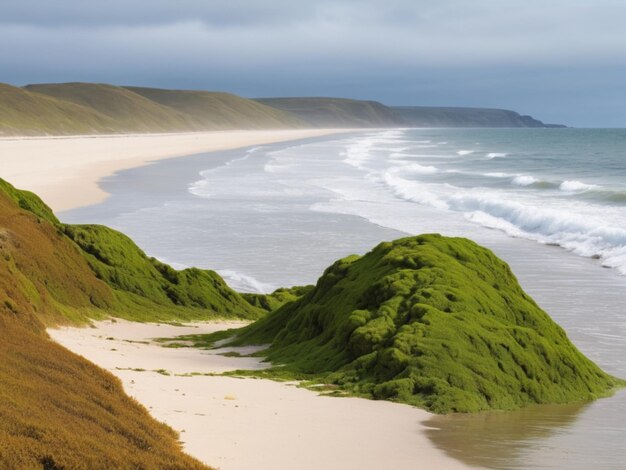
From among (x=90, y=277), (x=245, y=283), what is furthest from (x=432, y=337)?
(x=245, y=283)

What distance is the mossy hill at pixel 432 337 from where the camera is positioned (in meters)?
11.4

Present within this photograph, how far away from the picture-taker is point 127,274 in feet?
63.3

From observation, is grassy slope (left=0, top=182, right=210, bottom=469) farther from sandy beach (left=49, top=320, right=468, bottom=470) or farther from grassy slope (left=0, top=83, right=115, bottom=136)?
grassy slope (left=0, top=83, right=115, bottom=136)

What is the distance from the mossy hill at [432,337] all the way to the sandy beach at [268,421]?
746mm

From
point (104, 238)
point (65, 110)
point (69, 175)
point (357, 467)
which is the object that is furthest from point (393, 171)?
point (65, 110)

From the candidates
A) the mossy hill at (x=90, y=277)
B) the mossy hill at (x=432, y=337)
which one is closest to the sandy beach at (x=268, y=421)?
the mossy hill at (x=432, y=337)

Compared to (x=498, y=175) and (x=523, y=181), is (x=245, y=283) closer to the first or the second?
(x=523, y=181)

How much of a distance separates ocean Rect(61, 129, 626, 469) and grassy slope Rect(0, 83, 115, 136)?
319ft

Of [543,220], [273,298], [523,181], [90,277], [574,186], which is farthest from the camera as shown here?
[523,181]

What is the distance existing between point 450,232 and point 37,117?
149985 millimetres

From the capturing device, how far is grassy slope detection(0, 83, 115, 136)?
157375mm

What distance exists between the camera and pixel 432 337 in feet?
39.0

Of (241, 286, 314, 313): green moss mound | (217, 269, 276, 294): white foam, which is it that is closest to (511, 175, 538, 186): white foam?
(217, 269, 276, 294): white foam

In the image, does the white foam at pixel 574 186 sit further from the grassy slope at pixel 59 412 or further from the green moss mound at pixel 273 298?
the grassy slope at pixel 59 412
